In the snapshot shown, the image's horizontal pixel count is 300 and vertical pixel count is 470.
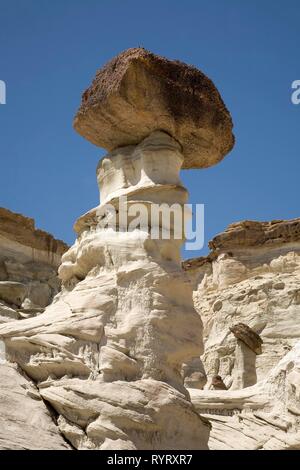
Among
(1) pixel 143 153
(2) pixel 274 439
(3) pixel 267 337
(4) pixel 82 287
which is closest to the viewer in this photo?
(4) pixel 82 287

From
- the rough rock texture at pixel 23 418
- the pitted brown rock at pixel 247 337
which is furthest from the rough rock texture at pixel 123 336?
the pitted brown rock at pixel 247 337

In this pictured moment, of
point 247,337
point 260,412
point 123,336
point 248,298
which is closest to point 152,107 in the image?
point 123,336

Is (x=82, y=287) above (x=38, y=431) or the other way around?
above

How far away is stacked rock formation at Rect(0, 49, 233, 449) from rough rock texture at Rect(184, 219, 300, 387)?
16.3 meters

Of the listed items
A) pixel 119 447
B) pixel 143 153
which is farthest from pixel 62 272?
pixel 119 447

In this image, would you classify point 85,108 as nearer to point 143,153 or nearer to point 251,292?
point 143,153

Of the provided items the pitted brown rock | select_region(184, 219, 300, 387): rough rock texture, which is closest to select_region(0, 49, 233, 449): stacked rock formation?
the pitted brown rock

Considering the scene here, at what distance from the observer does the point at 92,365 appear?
25.4 feet

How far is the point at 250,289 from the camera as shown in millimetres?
28453

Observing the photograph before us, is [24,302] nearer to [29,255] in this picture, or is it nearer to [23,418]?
[29,255]

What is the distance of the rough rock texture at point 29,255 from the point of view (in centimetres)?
2620

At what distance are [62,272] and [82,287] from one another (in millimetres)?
795

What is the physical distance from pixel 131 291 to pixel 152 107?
2186 mm

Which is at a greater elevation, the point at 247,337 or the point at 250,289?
the point at 250,289
